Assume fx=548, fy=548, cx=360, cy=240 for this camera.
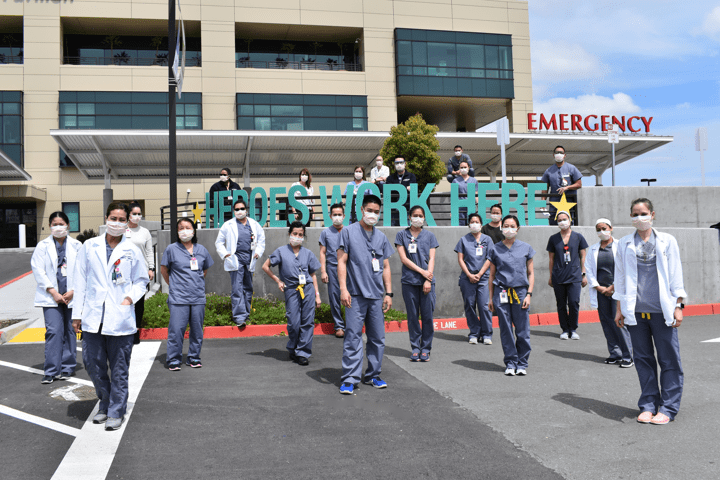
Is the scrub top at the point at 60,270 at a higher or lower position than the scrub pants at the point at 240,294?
higher

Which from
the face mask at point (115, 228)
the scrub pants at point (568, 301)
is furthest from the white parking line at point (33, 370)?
the scrub pants at point (568, 301)

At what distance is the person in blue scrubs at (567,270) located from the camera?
924cm

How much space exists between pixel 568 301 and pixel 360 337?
4877mm

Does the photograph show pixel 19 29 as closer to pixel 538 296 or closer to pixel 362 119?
pixel 362 119

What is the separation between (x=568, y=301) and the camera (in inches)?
372

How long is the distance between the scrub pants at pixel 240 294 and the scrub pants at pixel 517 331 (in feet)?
15.9

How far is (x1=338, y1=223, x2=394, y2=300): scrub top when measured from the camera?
6.12 metres

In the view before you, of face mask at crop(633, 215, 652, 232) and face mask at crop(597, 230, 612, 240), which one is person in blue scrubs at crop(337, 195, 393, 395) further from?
face mask at crop(597, 230, 612, 240)

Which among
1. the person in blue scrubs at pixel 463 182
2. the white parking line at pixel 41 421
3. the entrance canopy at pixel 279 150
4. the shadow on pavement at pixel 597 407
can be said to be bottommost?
the shadow on pavement at pixel 597 407

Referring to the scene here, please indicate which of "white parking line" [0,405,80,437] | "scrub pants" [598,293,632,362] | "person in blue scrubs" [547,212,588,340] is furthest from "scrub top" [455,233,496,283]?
"white parking line" [0,405,80,437]

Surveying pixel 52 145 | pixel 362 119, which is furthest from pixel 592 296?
pixel 52 145

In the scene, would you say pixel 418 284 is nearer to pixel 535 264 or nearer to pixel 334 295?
pixel 334 295

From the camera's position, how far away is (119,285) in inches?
200

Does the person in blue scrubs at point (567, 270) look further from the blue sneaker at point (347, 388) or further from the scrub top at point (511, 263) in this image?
the blue sneaker at point (347, 388)
